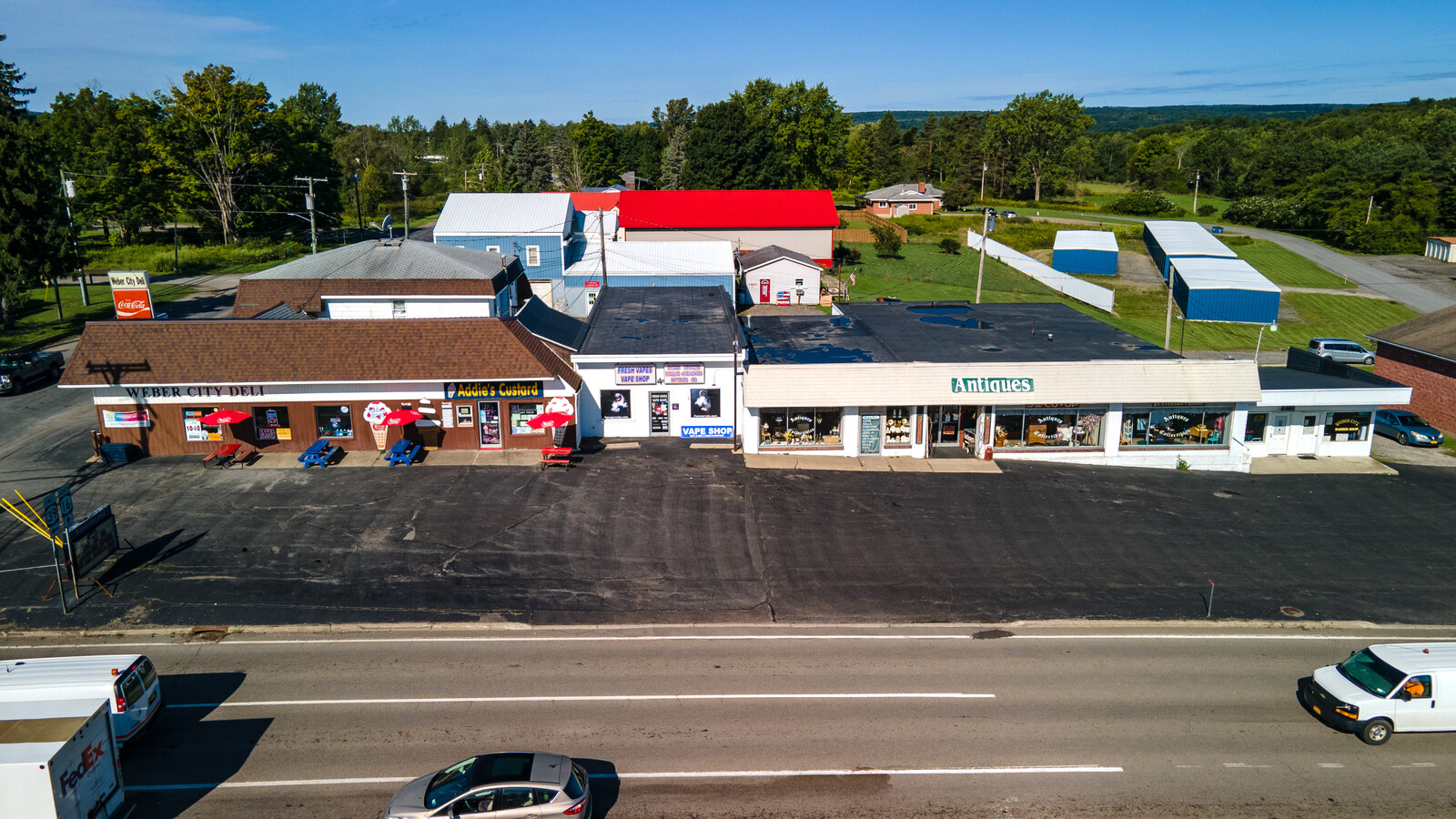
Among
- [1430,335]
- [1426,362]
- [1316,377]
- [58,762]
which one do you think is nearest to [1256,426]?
[1316,377]

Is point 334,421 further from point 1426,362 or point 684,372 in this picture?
point 1426,362

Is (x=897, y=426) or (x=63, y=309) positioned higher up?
(x=63, y=309)

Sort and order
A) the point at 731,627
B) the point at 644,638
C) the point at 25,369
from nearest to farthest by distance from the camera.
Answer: the point at 644,638, the point at 731,627, the point at 25,369

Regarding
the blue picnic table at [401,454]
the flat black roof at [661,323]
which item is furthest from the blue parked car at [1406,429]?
the blue picnic table at [401,454]

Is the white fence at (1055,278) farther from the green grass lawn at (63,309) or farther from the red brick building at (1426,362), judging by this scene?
the green grass lawn at (63,309)

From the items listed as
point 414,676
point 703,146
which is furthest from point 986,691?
point 703,146
